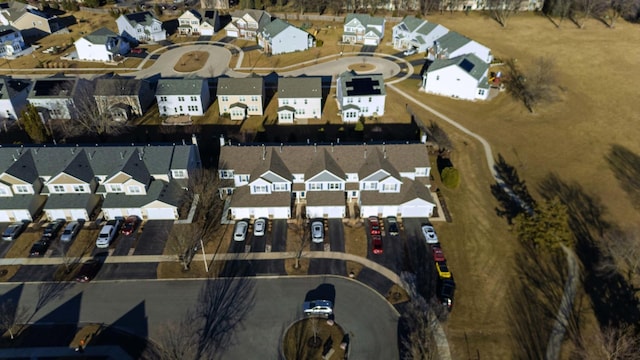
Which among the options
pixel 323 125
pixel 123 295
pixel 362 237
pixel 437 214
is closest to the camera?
pixel 123 295

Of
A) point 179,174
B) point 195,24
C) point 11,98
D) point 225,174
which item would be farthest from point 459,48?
point 11,98

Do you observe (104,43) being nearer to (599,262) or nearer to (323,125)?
(323,125)

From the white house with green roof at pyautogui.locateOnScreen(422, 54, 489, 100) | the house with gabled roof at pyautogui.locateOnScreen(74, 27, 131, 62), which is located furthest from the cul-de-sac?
the house with gabled roof at pyautogui.locateOnScreen(74, 27, 131, 62)

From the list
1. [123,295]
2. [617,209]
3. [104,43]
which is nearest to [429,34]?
[617,209]

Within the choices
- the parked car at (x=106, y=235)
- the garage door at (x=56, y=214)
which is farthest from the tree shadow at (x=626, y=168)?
the garage door at (x=56, y=214)

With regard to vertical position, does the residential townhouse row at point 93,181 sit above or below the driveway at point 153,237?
above

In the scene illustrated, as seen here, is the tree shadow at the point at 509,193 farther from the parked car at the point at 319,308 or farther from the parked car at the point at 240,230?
the parked car at the point at 240,230
